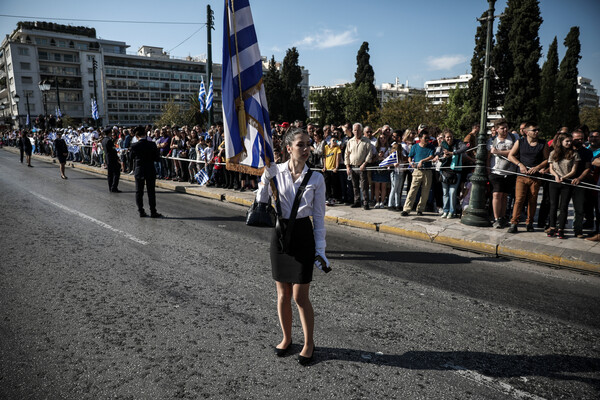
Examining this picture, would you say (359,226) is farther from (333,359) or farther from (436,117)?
(436,117)

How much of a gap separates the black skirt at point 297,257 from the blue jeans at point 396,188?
6.75 meters

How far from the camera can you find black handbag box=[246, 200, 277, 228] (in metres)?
3.04

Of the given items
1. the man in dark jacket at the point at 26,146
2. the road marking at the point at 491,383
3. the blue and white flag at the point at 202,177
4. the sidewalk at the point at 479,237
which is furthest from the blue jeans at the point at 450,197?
the man in dark jacket at the point at 26,146

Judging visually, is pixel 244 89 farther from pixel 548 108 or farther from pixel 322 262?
pixel 548 108

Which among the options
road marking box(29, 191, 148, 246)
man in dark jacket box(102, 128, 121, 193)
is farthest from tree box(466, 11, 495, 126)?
road marking box(29, 191, 148, 246)

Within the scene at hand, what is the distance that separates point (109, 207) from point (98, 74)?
9322cm

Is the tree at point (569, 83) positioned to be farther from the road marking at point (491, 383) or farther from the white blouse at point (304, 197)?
the white blouse at point (304, 197)

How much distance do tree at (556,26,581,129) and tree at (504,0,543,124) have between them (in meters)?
7.34

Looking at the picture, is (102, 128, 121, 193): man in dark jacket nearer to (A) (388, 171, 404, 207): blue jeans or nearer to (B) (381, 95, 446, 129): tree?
(A) (388, 171, 404, 207): blue jeans

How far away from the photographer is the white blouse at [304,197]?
9.93ft

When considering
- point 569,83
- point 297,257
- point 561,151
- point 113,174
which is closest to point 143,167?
point 113,174

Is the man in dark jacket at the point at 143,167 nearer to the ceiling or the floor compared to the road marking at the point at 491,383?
nearer to the ceiling

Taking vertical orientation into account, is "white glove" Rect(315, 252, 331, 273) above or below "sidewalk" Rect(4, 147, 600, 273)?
above

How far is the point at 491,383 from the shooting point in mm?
2861
